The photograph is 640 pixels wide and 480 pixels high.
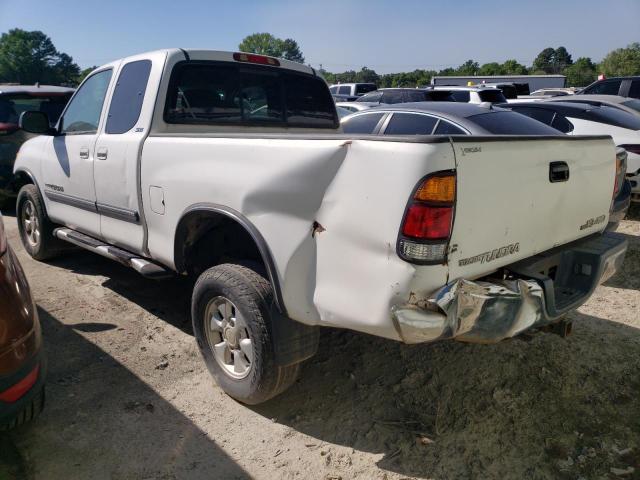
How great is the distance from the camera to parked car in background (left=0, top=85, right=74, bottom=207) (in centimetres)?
726

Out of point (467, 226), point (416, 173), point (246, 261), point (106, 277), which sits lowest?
point (106, 277)

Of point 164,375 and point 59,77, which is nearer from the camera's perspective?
point 164,375

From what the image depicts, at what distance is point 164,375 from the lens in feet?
11.1

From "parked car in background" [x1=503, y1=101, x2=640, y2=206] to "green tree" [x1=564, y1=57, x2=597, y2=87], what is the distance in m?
42.7

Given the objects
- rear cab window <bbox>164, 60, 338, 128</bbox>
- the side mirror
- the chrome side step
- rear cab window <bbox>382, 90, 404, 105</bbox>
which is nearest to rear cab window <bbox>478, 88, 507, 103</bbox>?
rear cab window <bbox>382, 90, 404, 105</bbox>

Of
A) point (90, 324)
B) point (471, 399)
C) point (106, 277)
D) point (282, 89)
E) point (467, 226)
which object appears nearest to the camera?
point (467, 226)

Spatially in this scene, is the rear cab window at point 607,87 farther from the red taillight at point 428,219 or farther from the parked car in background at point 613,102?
the red taillight at point 428,219

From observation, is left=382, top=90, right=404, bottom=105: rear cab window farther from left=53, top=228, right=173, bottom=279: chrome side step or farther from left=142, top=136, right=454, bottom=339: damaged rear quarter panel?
left=142, top=136, right=454, bottom=339: damaged rear quarter panel

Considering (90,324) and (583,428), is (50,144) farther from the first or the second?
(583,428)

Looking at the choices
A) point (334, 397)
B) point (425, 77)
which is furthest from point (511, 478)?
point (425, 77)

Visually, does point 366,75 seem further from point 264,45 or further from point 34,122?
point 34,122

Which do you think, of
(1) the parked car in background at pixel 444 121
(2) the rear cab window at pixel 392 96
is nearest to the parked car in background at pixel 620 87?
(2) the rear cab window at pixel 392 96

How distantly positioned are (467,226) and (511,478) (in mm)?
1280

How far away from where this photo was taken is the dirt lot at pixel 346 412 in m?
2.57
